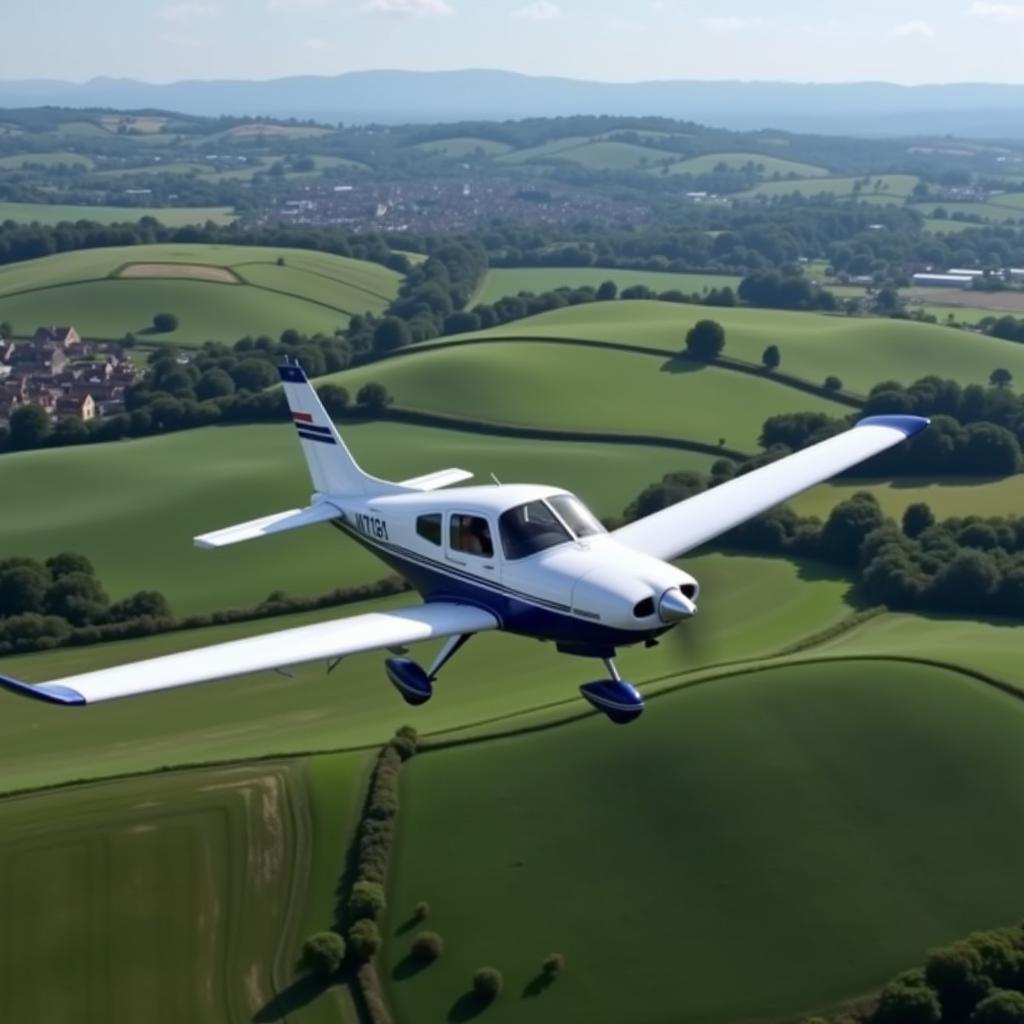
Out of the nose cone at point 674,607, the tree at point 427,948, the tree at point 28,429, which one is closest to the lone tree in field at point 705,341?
the tree at point 28,429

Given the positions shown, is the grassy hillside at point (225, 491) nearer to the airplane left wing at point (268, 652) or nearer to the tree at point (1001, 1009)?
the tree at point (1001, 1009)

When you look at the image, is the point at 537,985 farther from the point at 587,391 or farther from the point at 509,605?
the point at 587,391

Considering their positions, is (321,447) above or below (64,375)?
above

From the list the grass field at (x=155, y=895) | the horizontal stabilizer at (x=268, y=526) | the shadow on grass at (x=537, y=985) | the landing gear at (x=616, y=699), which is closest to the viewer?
the landing gear at (x=616, y=699)

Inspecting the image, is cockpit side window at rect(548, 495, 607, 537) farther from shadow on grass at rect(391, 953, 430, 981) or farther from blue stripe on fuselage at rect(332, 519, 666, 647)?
shadow on grass at rect(391, 953, 430, 981)

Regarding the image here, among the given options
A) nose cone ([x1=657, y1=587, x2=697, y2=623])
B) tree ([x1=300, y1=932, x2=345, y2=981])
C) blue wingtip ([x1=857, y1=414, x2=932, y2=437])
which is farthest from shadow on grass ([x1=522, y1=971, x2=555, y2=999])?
nose cone ([x1=657, y1=587, x2=697, y2=623])

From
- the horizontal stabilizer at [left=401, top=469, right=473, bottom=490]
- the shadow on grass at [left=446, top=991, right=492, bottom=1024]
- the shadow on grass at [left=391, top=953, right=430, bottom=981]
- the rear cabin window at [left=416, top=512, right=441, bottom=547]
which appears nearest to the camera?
the rear cabin window at [left=416, top=512, right=441, bottom=547]

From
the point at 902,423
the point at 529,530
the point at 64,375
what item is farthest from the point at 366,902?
the point at 64,375
